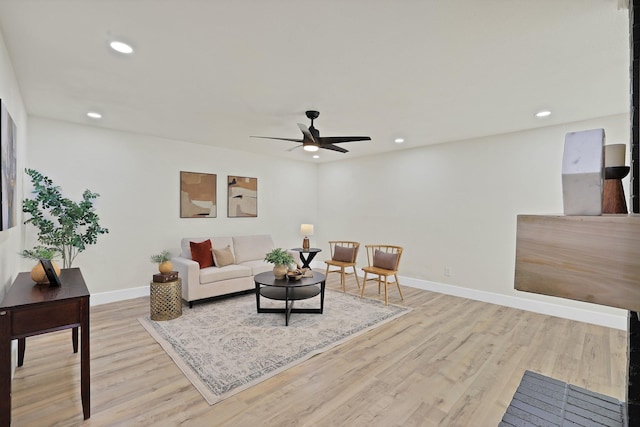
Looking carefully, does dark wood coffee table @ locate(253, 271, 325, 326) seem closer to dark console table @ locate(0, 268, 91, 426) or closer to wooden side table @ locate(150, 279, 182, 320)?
wooden side table @ locate(150, 279, 182, 320)

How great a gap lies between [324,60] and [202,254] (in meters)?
3.36

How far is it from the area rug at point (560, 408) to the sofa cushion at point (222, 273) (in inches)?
142

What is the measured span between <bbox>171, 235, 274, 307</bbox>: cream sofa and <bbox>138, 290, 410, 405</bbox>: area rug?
21 cm

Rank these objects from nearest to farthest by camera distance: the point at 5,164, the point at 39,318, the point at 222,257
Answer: the point at 39,318 → the point at 5,164 → the point at 222,257

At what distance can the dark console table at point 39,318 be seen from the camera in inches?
65.1

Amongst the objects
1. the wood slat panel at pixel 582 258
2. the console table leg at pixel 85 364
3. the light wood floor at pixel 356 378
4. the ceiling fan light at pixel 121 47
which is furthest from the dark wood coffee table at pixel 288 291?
the wood slat panel at pixel 582 258

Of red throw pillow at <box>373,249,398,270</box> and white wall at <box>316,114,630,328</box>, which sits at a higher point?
white wall at <box>316,114,630,328</box>

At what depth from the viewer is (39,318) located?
178cm

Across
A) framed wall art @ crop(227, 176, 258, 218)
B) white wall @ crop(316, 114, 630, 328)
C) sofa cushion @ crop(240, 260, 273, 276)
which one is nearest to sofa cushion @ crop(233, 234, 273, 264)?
sofa cushion @ crop(240, 260, 273, 276)

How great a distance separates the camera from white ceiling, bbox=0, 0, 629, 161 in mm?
1749

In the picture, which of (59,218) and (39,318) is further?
(59,218)

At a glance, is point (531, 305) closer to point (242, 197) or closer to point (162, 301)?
point (162, 301)

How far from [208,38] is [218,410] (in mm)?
2549

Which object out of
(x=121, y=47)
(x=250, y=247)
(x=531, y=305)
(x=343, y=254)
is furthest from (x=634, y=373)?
(x=250, y=247)
